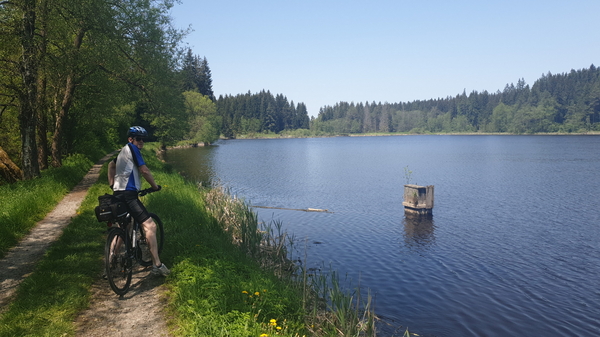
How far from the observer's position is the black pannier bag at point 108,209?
20.7 ft

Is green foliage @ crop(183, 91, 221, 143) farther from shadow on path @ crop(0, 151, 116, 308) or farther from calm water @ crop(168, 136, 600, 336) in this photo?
shadow on path @ crop(0, 151, 116, 308)

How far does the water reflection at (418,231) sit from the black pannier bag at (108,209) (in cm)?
1356

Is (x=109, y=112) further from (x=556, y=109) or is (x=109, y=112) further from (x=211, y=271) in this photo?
(x=556, y=109)

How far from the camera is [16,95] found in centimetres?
1638

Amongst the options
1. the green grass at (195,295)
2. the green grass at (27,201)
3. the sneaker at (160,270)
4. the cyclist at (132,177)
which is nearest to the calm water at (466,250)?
the green grass at (195,295)

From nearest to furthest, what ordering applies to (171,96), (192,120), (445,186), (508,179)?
(171,96), (445,186), (508,179), (192,120)

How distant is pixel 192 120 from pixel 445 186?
71539mm

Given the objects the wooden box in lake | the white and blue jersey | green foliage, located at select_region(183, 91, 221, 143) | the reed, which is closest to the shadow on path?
the white and blue jersey

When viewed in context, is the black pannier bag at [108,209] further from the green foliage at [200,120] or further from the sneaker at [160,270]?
the green foliage at [200,120]

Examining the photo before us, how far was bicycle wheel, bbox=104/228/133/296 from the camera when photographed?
6.27 metres

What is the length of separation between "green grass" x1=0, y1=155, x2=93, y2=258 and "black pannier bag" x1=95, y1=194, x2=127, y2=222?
3.67m

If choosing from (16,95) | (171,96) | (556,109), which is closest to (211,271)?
(16,95)

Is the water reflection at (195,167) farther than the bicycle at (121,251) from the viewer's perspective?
Yes

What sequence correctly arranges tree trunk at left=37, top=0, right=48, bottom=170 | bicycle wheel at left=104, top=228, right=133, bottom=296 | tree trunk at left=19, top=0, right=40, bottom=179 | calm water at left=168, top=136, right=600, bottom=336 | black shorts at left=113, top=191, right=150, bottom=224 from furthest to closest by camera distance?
tree trunk at left=37, top=0, right=48, bottom=170 → tree trunk at left=19, top=0, right=40, bottom=179 → calm water at left=168, top=136, right=600, bottom=336 → black shorts at left=113, top=191, right=150, bottom=224 → bicycle wheel at left=104, top=228, right=133, bottom=296
